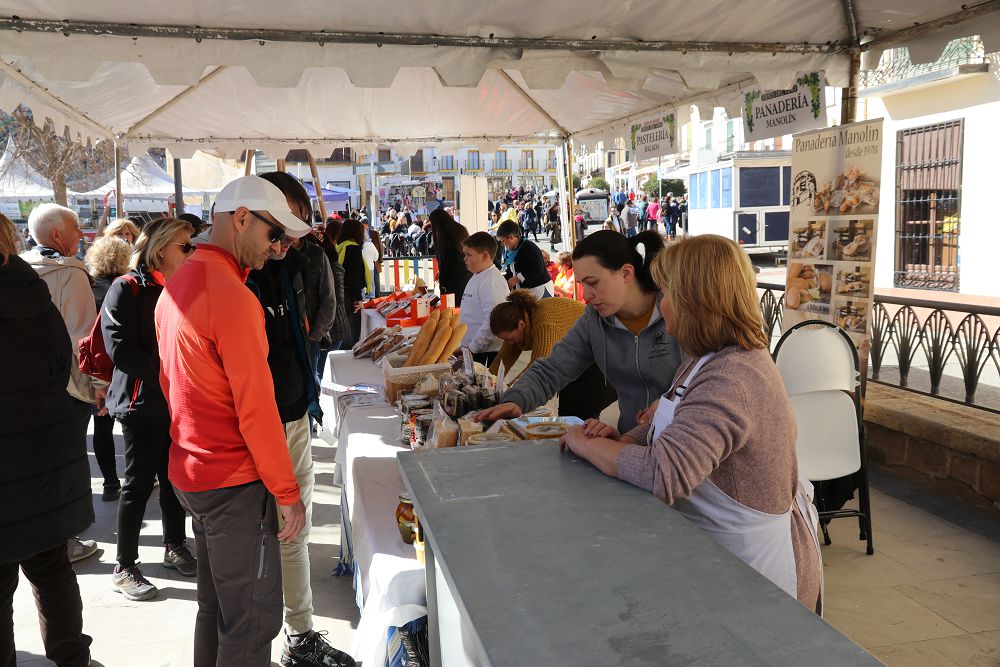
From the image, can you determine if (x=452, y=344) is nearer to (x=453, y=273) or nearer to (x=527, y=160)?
(x=453, y=273)

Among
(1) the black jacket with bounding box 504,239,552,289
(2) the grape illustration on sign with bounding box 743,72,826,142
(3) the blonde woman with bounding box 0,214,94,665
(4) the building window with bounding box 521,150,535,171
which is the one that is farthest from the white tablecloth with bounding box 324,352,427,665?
(4) the building window with bounding box 521,150,535,171

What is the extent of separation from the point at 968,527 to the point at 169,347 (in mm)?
4242

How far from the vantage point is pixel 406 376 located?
3717mm

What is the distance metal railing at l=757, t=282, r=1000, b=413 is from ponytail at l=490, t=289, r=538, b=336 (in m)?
1.55

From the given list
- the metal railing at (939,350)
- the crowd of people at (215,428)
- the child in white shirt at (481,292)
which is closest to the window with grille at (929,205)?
the metal railing at (939,350)

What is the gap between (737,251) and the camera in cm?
165

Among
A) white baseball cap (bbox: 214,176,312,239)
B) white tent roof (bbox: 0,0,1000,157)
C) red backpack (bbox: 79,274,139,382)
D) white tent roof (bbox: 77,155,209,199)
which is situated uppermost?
white tent roof (bbox: 77,155,209,199)

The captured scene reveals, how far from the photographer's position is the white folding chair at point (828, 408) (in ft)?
12.6

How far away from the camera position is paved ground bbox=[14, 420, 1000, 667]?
3.12 m

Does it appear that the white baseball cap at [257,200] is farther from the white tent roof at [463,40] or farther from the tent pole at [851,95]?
the tent pole at [851,95]

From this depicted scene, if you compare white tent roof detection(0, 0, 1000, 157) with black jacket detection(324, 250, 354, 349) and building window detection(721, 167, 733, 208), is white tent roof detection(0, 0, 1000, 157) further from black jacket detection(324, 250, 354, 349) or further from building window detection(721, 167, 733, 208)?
building window detection(721, 167, 733, 208)

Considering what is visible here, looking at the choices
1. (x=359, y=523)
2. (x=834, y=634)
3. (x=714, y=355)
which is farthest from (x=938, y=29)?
(x=834, y=634)

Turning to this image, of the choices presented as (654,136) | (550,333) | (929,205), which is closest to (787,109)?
(654,136)

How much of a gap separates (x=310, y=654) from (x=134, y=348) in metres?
1.54
